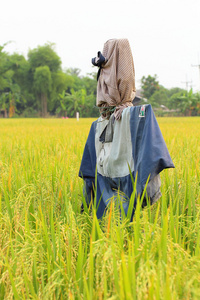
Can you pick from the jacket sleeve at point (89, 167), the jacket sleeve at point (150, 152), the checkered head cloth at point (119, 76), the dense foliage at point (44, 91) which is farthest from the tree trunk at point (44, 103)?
the jacket sleeve at point (150, 152)

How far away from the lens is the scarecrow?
0.96 meters

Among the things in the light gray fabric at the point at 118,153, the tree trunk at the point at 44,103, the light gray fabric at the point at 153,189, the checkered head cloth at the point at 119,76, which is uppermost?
the tree trunk at the point at 44,103

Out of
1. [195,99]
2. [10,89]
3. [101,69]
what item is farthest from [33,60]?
[101,69]

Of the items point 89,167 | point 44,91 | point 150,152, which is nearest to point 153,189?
point 150,152

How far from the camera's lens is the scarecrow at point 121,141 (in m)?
0.96

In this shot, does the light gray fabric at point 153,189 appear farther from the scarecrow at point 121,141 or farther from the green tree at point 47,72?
the green tree at point 47,72

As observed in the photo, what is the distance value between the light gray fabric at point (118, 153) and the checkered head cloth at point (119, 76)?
2.0 inches

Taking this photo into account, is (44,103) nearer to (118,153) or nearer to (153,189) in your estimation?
(118,153)

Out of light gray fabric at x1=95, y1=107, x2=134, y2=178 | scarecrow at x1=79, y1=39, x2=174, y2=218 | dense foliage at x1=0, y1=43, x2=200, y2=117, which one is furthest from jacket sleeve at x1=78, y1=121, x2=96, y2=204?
dense foliage at x1=0, y1=43, x2=200, y2=117

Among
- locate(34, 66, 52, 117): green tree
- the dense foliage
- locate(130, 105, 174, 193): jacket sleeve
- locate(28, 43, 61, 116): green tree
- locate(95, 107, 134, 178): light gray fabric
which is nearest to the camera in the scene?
locate(130, 105, 174, 193): jacket sleeve

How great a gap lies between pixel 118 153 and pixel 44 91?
2442 centimetres

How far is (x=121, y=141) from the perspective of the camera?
1122 millimetres

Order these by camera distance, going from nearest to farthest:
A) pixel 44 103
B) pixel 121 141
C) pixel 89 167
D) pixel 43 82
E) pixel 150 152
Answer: pixel 150 152
pixel 121 141
pixel 89 167
pixel 43 82
pixel 44 103

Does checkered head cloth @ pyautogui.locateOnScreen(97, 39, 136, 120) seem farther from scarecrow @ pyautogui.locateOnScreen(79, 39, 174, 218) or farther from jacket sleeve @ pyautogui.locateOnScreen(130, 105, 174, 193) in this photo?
jacket sleeve @ pyautogui.locateOnScreen(130, 105, 174, 193)
